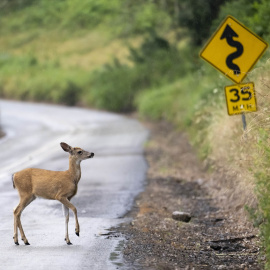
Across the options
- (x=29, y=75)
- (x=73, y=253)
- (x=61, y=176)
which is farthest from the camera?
(x=29, y=75)

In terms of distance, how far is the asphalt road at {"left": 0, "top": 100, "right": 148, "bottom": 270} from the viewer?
356 inches

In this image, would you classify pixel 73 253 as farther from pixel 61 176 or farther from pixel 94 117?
pixel 94 117

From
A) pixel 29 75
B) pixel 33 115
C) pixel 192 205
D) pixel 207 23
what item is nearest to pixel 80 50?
pixel 29 75

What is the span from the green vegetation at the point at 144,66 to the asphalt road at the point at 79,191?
1958 mm

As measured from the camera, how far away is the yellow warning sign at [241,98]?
40.5 feet

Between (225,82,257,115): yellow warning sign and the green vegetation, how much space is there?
0.23 metres

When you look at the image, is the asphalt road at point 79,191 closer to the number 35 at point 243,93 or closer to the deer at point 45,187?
the deer at point 45,187

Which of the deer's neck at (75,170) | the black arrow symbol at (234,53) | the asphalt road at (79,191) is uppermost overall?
the black arrow symbol at (234,53)

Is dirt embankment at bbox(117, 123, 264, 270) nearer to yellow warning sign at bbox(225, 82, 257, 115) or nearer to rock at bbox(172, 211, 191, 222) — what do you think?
rock at bbox(172, 211, 191, 222)

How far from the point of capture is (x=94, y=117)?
4256cm

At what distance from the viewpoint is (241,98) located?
12477 mm

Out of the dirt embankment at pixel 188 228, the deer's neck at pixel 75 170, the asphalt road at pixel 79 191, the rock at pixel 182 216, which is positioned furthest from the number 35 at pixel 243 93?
the deer's neck at pixel 75 170

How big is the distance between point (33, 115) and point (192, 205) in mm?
33039

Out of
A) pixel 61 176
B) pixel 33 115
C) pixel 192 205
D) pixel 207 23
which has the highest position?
pixel 207 23
